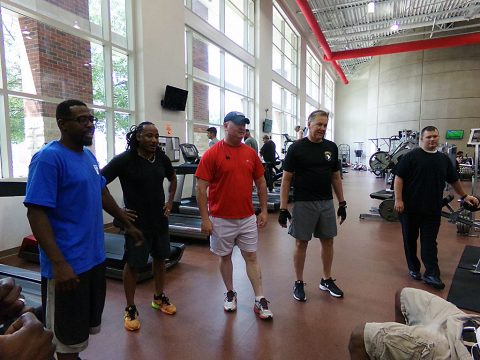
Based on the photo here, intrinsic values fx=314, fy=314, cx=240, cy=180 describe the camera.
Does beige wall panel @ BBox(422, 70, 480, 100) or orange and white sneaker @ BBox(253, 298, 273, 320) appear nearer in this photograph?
orange and white sneaker @ BBox(253, 298, 273, 320)

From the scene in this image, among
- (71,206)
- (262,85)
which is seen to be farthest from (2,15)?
(262,85)

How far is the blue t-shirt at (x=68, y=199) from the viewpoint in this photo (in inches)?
50.4

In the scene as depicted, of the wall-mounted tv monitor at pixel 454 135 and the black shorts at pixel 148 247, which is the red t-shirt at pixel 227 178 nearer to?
the black shorts at pixel 148 247

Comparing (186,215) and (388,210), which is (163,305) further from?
(388,210)

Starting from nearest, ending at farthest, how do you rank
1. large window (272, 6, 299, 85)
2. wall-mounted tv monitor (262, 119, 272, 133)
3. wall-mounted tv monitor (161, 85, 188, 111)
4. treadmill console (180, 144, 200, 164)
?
1. treadmill console (180, 144, 200, 164)
2. wall-mounted tv monitor (161, 85, 188, 111)
3. wall-mounted tv monitor (262, 119, 272, 133)
4. large window (272, 6, 299, 85)

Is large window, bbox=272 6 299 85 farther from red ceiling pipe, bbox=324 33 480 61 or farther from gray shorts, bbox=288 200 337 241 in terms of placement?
gray shorts, bbox=288 200 337 241

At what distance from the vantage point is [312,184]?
8.23ft

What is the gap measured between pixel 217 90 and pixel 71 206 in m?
7.40

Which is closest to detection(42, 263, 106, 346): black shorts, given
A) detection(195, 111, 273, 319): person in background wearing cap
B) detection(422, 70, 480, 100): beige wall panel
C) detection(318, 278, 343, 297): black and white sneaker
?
detection(195, 111, 273, 319): person in background wearing cap

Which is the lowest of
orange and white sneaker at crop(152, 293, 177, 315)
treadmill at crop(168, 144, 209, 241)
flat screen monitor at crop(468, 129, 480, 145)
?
orange and white sneaker at crop(152, 293, 177, 315)

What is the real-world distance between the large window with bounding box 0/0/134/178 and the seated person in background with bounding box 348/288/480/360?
4.39 metres

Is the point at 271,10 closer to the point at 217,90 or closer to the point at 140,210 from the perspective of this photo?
Answer: the point at 217,90

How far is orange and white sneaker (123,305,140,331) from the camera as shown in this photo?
7.18 feet

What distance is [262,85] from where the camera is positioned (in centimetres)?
1024
